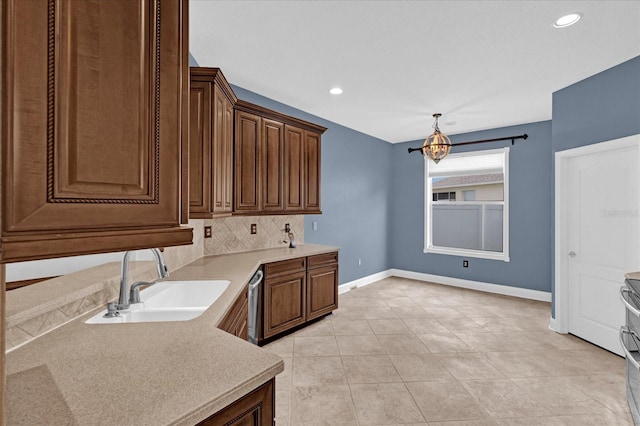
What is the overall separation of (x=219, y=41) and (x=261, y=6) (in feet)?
2.08

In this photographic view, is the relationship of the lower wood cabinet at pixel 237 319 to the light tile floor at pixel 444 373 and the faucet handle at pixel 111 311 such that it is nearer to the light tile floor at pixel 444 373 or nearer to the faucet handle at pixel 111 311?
the faucet handle at pixel 111 311

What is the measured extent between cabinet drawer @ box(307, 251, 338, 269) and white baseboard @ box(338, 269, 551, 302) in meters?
1.24

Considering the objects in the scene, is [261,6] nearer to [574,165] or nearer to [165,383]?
[165,383]

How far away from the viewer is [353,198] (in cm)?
514

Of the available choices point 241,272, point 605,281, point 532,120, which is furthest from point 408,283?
point 241,272

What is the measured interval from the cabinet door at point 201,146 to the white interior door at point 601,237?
149 inches

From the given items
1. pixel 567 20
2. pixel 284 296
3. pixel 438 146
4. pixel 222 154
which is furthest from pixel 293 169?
pixel 567 20

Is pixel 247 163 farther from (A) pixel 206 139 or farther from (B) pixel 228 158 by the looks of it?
(A) pixel 206 139

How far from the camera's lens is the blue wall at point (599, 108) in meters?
2.74

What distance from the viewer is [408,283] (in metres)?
5.55

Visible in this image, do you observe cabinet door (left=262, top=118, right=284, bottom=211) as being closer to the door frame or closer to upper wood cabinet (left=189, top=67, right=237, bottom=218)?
upper wood cabinet (left=189, top=67, right=237, bottom=218)

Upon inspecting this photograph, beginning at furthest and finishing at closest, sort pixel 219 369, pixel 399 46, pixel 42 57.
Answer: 1. pixel 399 46
2. pixel 219 369
3. pixel 42 57

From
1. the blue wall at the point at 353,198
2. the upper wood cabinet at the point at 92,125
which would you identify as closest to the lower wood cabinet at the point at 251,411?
the upper wood cabinet at the point at 92,125

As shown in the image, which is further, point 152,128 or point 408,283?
point 408,283
